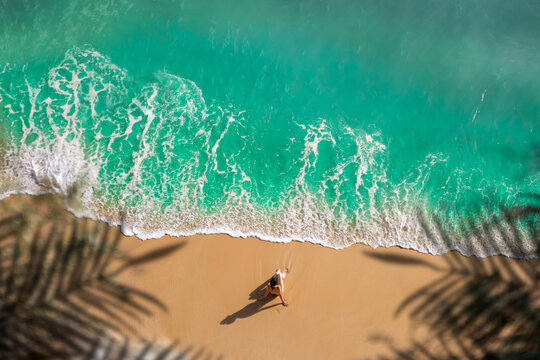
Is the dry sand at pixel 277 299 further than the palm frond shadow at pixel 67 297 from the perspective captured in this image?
Yes

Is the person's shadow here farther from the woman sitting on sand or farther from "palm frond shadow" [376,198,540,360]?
"palm frond shadow" [376,198,540,360]

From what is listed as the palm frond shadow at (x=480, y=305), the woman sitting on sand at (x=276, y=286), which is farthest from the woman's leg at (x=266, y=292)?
the palm frond shadow at (x=480, y=305)

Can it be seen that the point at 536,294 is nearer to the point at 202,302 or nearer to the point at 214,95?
the point at 202,302

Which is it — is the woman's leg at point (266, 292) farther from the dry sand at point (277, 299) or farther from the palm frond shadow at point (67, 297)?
the palm frond shadow at point (67, 297)

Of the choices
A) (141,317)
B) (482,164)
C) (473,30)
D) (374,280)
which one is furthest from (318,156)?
Result: (473,30)

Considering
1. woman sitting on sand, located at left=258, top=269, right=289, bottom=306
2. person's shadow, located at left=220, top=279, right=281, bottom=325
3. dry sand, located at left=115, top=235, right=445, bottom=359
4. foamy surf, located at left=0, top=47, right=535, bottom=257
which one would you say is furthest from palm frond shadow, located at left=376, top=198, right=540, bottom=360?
person's shadow, located at left=220, top=279, right=281, bottom=325
